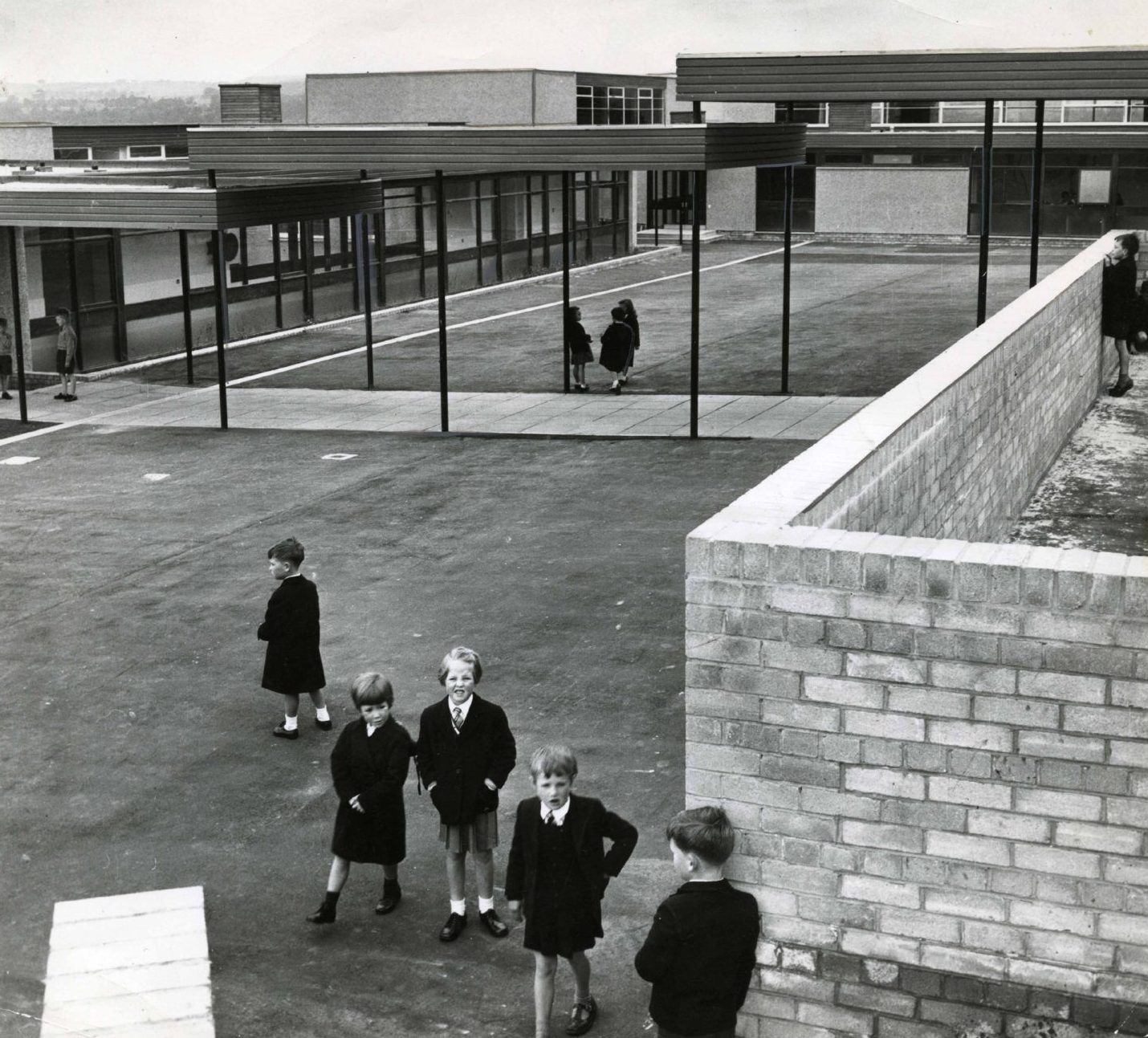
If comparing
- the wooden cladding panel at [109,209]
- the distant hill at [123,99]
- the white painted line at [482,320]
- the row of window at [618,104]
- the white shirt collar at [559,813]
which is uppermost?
the distant hill at [123,99]

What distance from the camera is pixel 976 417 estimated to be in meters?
12.1

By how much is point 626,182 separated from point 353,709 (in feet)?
135

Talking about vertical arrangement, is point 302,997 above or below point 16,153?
below

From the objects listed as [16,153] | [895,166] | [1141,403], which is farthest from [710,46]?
[1141,403]

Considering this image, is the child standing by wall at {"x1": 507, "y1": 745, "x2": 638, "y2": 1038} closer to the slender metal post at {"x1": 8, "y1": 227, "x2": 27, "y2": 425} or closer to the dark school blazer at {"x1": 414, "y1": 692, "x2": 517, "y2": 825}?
the dark school blazer at {"x1": 414, "y1": 692, "x2": 517, "y2": 825}

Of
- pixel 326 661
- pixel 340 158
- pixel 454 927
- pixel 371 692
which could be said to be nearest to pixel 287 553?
pixel 326 661

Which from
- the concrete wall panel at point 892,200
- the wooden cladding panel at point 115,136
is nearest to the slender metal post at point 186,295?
the wooden cladding panel at point 115,136

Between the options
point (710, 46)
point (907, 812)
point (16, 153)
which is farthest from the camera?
point (710, 46)

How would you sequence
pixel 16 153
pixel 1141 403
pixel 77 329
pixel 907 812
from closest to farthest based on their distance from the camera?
pixel 907 812 < pixel 1141 403 < pixel 77 329 < pixel 16 153

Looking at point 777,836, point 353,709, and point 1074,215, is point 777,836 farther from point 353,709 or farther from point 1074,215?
point 1074,215

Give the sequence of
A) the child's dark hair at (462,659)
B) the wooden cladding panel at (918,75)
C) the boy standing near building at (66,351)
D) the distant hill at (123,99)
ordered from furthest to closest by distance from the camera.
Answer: the distant hill at (123,99), the boy standing near building at (66,351), the wooden cladding panel at (918,75), the child's dark hair at (462,659)

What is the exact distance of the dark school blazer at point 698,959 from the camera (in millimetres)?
5832

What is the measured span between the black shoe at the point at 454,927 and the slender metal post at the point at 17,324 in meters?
16.3

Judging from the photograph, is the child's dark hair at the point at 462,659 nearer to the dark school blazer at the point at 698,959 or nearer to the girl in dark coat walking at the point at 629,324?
the dark school blazer at the point at 698,959
